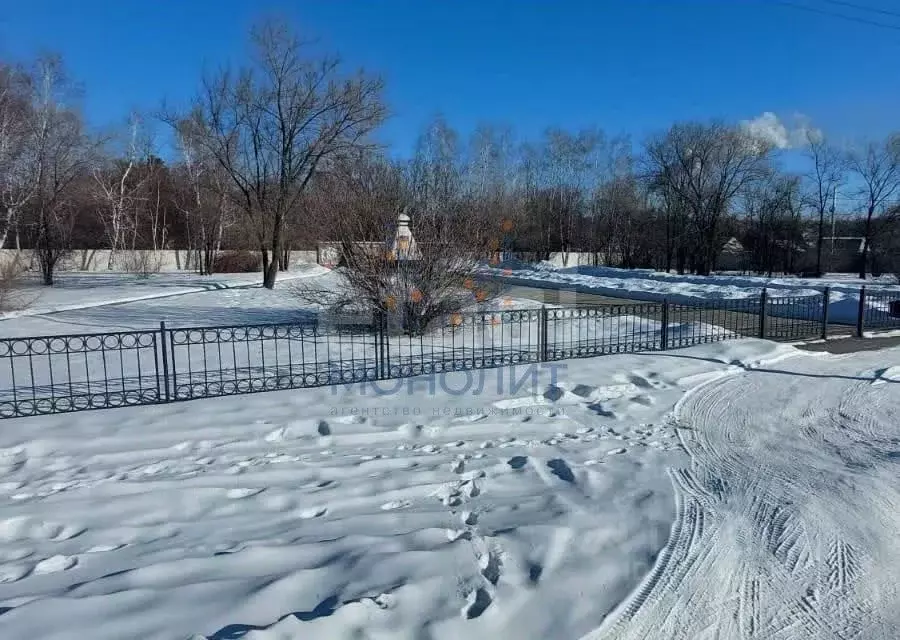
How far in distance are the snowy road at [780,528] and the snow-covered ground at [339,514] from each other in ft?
0.64

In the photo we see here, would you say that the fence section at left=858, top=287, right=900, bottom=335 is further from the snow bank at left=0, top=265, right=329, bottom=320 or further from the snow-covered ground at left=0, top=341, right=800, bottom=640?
the snow bank at left=0, top=265, right=329, bottom=320

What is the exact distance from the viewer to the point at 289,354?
25.9 feet

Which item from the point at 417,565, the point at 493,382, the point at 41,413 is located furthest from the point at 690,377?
the point at 41,413

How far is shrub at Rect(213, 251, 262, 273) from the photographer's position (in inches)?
1412

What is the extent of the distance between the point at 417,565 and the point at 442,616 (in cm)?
43

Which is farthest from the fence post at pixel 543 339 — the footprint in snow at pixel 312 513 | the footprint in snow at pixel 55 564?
the footprint in snow at pixel 55 564

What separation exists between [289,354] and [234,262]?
3110 centimetres

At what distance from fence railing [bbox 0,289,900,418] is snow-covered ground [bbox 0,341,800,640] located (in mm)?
716

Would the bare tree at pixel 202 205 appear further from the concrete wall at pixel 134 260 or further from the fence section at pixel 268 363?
the fence section at pixel 268 363

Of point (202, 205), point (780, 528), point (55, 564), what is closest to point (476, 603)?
point (780, 528)

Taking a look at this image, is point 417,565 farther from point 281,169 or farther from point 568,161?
point 568,161

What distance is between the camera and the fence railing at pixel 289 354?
6.26 meters

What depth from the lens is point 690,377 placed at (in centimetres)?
723

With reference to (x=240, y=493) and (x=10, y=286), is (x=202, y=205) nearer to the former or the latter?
(x=10, y=286)
